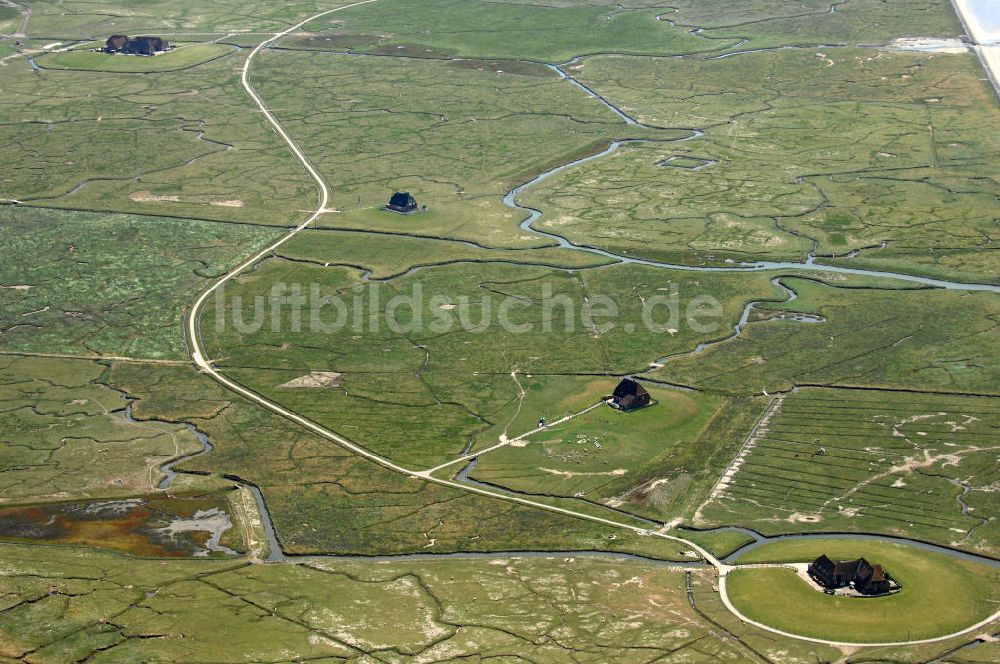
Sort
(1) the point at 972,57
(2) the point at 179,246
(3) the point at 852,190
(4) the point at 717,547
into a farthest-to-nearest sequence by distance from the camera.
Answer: (1) the point at 972,57 < (3) the point at 852,190 < (2) the point at 179,246 < (4) the point at 717,547

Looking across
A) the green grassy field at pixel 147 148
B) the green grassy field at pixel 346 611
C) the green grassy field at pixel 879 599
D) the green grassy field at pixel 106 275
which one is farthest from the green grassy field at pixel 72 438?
the green grassy field at pixel 879 599

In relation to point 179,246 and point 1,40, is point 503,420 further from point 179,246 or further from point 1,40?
point 1,40

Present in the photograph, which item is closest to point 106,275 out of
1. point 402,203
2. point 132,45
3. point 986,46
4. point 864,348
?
point 402,203

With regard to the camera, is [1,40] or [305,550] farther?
[1,40]

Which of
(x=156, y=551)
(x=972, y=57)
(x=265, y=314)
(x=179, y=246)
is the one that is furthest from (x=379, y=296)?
(x=972, y=57)

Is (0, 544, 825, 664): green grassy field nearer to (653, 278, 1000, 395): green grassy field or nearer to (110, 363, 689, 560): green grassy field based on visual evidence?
(110, 363, 689, 560): green grassy field

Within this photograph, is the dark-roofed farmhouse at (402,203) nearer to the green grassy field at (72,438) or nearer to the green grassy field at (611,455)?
the green grassy field at (72,438)
